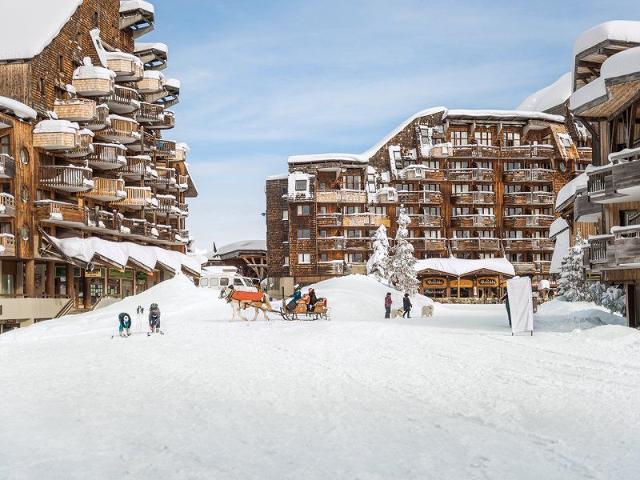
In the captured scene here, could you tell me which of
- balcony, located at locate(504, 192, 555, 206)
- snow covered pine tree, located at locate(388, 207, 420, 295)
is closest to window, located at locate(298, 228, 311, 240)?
snow covered pine tree, located at locate(388, 207, 420, 295)

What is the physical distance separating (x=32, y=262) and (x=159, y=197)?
20058 millimetres

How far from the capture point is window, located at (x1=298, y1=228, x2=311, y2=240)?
251 ft

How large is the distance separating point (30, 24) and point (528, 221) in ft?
167

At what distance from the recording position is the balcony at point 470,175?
78938 mm

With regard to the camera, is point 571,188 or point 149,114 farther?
point 149,114

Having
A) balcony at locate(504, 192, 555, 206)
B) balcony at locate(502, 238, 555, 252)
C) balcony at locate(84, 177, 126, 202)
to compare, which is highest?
balcony at locate(504, 192, 555, 206)

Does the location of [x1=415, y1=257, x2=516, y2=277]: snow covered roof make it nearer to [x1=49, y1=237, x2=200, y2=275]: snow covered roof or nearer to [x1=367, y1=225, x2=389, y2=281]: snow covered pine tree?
[x1=367, y1=225, x2=389, y2=281]: snow covered pine tree

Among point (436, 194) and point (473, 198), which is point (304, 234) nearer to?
point (436, 194)

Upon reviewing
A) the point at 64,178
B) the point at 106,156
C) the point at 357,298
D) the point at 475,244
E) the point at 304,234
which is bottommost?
the point at 357,298

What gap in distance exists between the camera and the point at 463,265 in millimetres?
76125

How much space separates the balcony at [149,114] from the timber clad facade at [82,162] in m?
0.08

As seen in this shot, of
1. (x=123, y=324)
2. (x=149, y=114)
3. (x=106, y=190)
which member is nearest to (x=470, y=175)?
(x=149, y=114)

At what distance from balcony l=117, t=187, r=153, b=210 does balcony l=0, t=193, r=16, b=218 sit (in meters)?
14.0

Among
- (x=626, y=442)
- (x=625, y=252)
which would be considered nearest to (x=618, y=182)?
(x=625, y=252)
